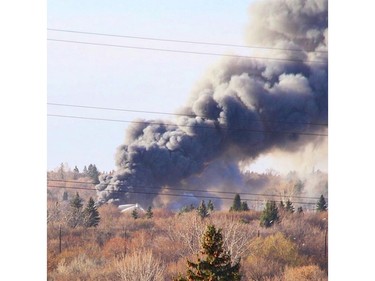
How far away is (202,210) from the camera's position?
10930 mm

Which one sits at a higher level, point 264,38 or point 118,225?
point 264,38

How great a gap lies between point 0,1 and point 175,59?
1.94 meters

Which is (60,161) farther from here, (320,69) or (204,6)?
Answer: (320,69)

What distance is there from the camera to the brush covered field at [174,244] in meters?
10.9

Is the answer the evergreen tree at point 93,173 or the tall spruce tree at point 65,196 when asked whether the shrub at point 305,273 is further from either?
the tall spruce tree at point 65,196

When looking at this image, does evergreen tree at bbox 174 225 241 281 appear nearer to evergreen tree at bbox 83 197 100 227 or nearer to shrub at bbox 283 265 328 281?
shrub at bbox 283 265 328 281

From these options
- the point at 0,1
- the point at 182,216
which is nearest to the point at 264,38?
the point at 182,216

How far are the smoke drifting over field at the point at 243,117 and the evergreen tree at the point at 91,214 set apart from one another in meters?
0.14

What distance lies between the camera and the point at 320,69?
431 inches

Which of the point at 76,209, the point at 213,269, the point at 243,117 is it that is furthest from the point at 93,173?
the point at 213,269

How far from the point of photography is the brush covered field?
10.9 meters

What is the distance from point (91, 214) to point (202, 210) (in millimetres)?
1221
